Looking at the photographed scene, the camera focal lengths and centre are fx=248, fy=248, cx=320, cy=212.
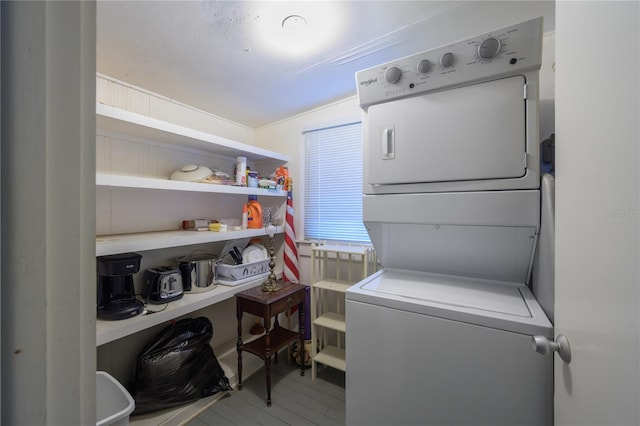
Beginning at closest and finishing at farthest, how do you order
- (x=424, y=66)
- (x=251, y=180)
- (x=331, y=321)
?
1. (x=424, y=66)
2. (x=331, y=321)
3. (x=251, y=180)

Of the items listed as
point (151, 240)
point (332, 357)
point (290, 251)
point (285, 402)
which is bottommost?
point (285, 402)

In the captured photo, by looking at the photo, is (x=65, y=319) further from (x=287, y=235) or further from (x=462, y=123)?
(x=287, y=235)

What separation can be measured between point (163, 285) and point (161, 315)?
23cm

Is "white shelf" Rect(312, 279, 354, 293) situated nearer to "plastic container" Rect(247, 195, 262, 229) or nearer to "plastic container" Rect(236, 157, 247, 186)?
"plastic container" Rect(247, 195, 262, 229)

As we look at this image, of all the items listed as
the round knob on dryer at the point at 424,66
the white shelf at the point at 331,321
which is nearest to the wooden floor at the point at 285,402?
the white shelf at the point at 331,321

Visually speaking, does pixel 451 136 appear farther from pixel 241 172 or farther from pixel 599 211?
pixel 241 172

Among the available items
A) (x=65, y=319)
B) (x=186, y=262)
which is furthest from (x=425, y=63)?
(x=186, y=262)

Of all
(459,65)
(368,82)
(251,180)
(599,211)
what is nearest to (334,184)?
(251,180)

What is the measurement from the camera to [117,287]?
1.52 metres

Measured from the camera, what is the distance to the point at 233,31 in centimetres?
131

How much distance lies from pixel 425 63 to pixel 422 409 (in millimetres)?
1474

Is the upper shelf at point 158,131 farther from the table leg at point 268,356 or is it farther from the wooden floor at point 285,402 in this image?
the wooden floor at point 285,402

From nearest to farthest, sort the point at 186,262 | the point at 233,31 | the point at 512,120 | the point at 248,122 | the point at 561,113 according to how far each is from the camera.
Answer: the point at 561,113 → the point at 512,120 → the point at 233,31 → the point at 186,262 → the point at 248,122

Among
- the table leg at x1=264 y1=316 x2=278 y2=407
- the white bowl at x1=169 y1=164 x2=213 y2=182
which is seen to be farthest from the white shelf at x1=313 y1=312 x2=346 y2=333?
the white bowl at x1=169 y1=164 x2=213 y2=182
